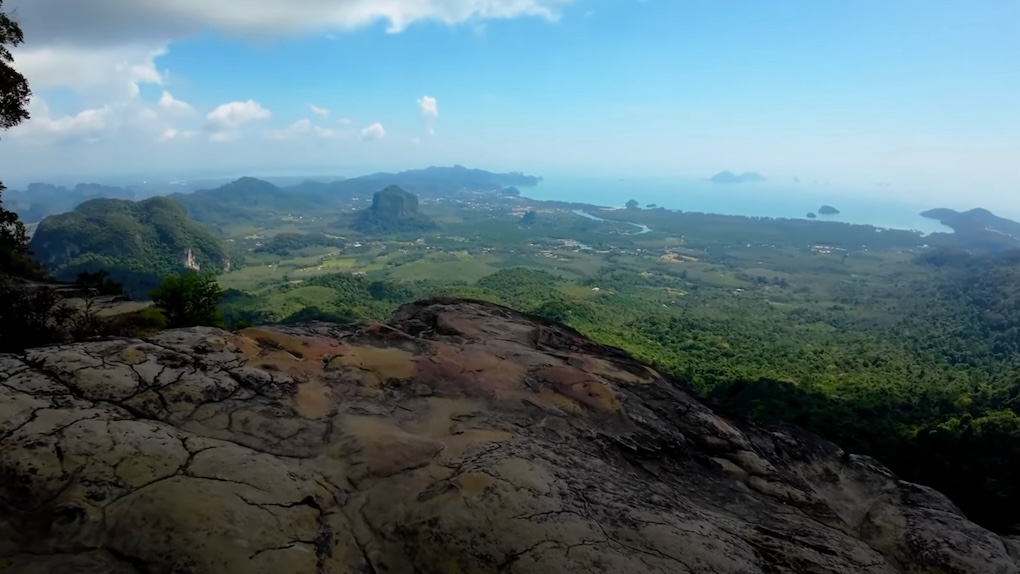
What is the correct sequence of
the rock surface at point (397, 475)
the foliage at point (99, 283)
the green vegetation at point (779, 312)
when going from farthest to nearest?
the green vegetation at point (779, 312) → the foliage at point (99, 283) → the rock surface at point (397, 475)

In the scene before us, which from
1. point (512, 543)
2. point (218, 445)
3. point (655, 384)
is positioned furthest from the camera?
point (655, 384)

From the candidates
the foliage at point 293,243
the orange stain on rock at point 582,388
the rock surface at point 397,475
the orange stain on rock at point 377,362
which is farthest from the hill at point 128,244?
the orange stain on rock at point 582,388

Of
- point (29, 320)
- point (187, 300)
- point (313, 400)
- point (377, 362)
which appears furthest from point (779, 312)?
point (29, 320)

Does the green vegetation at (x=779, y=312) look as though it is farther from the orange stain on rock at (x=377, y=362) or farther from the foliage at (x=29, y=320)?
the foliage at (x=29, y=320)

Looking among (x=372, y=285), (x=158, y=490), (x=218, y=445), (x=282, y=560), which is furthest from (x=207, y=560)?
(x=372, y=285)

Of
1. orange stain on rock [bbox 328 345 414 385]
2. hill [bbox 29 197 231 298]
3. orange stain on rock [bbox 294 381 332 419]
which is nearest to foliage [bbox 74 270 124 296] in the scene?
orange stain on rock [bbox 328 345 414 385]

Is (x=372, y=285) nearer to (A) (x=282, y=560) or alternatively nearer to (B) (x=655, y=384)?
(B) (x=655, y=384)

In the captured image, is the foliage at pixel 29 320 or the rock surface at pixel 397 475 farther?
the foliage at pixel 29 320
